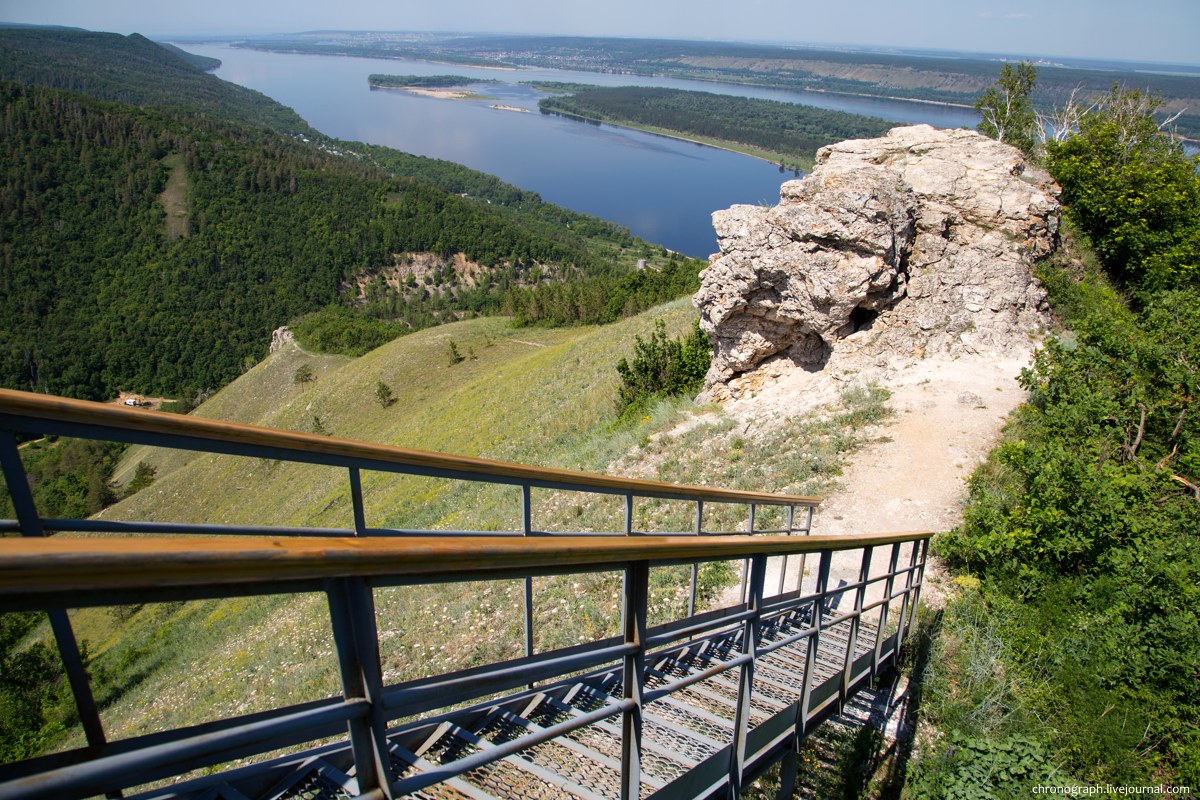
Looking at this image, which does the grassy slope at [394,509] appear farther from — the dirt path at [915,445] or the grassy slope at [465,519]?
the dirt path at [915,445]

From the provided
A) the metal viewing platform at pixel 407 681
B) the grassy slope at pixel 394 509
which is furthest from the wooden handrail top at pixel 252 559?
the grassy slope at pixel 394 509

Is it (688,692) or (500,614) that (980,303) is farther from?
(688,692)

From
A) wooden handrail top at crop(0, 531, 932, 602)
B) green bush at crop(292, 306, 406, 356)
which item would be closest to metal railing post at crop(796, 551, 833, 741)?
wooden handrail top at crop(0, 531, 932, 602)

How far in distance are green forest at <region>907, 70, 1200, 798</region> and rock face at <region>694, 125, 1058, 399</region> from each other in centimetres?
203

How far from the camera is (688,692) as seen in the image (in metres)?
4.02

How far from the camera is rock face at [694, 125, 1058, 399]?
12.9 metres

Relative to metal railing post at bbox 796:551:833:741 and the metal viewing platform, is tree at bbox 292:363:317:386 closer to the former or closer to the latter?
the metal viewing platform

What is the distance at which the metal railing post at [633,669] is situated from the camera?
2.13 m

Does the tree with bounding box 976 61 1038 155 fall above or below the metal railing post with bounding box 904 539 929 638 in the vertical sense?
above

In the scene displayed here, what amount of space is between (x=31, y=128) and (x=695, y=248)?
12776 centimetres

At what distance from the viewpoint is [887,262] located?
1295 centimetres

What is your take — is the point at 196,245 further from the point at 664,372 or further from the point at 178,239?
the point at 664,372

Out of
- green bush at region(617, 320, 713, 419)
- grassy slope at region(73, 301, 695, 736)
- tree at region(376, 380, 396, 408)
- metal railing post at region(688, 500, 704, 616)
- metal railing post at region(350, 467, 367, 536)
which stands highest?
metal railing post at region(350, 467, 367, 536)

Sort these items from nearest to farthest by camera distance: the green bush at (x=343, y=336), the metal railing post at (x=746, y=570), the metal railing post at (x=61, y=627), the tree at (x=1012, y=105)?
the metal railing post at (x=61, y=627)
the metal railing post at (x=746, y=570)
the tree at (x=1012, y=105)
the green bush at (x=343, y=336)
